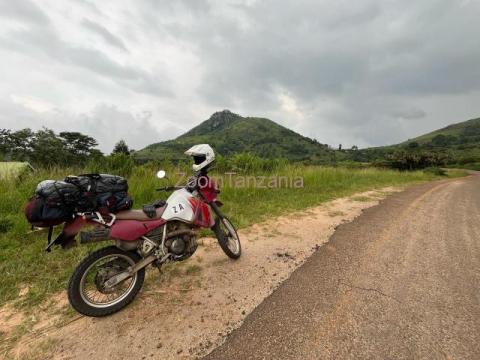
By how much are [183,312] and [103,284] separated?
85 centimetres

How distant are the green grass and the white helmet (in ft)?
6.89

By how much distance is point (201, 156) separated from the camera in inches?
122

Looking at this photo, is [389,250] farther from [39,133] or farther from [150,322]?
[39,133]

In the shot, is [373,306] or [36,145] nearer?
[373,306]

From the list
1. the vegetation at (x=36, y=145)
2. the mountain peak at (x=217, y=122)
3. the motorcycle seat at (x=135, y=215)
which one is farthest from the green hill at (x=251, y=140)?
the motorcycle seat at (x=135, y=215)

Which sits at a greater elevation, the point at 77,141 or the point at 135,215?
the point at 77,141

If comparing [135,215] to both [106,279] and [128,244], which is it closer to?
[128,244]

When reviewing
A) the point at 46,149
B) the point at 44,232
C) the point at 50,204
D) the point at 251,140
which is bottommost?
the point at 44,232

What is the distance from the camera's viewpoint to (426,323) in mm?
2199

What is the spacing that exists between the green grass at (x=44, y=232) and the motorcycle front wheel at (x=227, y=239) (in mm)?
1343

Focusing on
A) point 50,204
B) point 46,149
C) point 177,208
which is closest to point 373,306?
point 177,208

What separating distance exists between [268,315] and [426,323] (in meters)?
1.48

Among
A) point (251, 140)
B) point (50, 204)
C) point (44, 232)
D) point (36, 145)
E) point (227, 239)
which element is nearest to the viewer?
point (50, 204)

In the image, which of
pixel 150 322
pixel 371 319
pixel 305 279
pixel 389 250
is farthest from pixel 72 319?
pixel 389 250
